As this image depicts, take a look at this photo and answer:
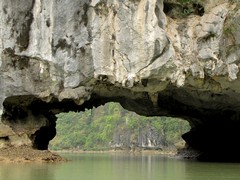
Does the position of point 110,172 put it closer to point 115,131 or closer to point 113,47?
point 113,47

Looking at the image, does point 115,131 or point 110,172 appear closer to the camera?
point 110,172

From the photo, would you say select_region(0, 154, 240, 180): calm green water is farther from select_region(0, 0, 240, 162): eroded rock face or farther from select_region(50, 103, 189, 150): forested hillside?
select_region(50, 103, 189, 150): forested hillside

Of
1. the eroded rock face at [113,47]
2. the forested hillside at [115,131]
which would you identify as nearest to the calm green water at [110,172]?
the eroded rock face at [113,47]

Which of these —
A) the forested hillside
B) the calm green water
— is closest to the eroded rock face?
the calm green water

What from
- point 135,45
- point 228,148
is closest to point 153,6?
point 135,45

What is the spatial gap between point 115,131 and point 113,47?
34.5 m

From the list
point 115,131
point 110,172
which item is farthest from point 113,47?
point 115,131

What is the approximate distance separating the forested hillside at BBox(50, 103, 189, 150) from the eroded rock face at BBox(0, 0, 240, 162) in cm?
2637

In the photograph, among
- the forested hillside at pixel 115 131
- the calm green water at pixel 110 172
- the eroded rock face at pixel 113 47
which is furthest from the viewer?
the forested hillside at pixel 115 131

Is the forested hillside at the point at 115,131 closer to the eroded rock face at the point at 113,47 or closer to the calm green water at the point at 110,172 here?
the eroded rock face at the point at 113,47

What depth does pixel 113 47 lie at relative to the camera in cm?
1212

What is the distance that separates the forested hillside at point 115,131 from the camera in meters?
40.7

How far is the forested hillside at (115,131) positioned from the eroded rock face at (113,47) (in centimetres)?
2637

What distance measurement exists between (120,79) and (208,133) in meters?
8.76
